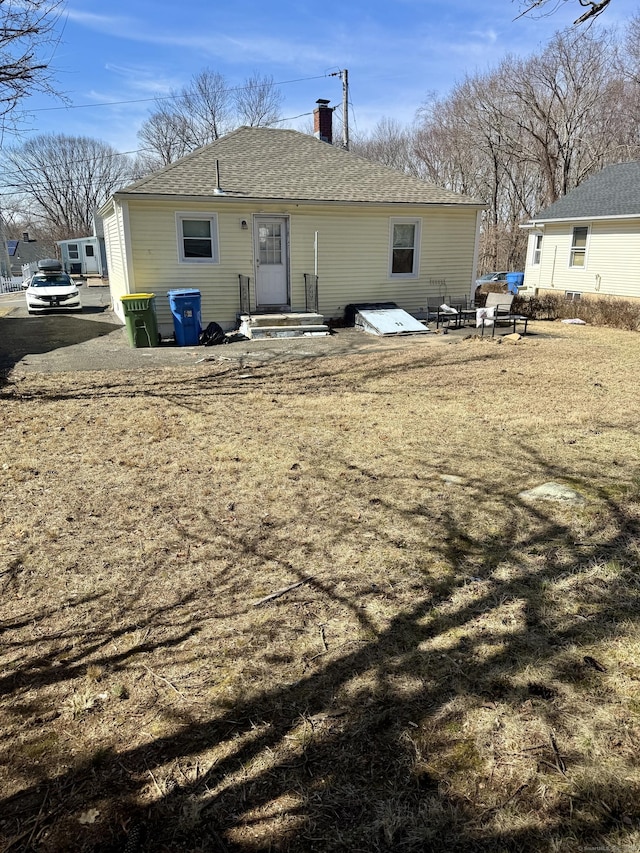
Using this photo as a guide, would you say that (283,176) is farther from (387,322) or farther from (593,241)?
(593,241)

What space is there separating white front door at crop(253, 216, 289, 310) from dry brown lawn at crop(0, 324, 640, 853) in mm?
9222

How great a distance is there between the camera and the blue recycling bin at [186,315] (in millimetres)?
12383

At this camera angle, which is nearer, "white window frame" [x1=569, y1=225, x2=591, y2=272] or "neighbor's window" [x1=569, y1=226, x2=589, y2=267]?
"white window frame" [x1=569, y1=225, x2=591, y2=272]

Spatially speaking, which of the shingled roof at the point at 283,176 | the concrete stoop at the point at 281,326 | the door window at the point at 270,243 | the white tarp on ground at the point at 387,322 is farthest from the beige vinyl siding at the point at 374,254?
the concrete stoop at the point at 281,326

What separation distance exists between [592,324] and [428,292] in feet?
15.4

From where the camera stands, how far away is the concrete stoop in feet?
43.4

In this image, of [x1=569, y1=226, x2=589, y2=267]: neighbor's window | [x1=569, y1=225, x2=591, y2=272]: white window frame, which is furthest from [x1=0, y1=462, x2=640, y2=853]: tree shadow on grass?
[x1=569, y1=226, x2=589, y2=267]: neighbor's window

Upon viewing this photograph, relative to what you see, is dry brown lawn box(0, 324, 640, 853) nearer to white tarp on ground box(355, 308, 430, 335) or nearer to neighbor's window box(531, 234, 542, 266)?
white tarp on ground box(355, 308, 430, 335)

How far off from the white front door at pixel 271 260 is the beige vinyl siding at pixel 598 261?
12270 mm

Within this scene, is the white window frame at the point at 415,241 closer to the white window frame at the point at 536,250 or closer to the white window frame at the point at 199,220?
the white window frame at the point at 199,220

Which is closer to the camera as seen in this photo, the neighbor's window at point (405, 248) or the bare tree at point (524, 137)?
the neighbor's window at point (405, 248)

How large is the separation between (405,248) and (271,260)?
3.92 m

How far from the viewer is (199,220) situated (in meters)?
13.5

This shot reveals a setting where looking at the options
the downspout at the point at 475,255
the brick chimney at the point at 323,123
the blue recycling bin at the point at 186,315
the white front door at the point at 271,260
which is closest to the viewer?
the blue recycling bin at the point at 186,315
